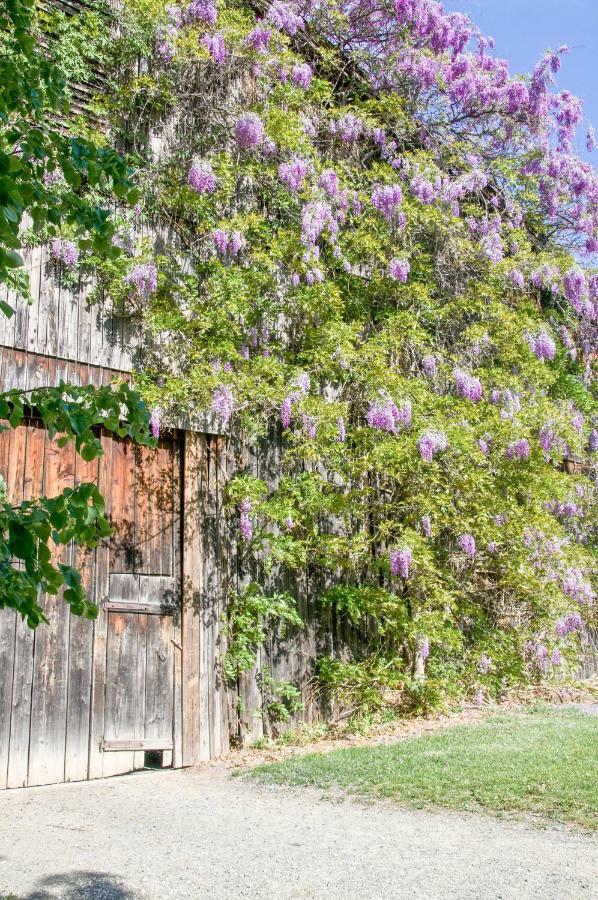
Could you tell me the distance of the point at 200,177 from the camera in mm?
6988

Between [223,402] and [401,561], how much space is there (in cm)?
200

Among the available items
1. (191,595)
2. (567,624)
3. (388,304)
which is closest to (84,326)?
(191,595)

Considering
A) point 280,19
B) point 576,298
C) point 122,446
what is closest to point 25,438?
point 122,446

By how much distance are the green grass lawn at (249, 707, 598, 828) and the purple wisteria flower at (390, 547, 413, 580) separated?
130cm

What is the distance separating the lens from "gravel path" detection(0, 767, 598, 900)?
11.1 feet

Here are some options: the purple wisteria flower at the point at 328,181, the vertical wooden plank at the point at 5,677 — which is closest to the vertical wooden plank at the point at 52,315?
the vertical wooden plank at the point at 5,677

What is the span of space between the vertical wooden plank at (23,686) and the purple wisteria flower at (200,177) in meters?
2.44

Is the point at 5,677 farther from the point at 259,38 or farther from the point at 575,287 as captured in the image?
the point at 575,287

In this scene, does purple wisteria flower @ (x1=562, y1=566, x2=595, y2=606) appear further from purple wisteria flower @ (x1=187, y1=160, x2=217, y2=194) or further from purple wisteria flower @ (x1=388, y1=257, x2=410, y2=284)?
purple wisteria flower @ (x1=187, y1=160, x2=217, y2=194)

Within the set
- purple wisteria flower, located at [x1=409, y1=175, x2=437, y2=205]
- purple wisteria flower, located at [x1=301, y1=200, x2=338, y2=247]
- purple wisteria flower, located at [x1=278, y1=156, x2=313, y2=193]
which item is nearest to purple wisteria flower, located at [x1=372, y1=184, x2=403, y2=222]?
purple wisteria flower, located at [x1=409, y1=175, x2=437, y2=205]

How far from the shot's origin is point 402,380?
7711 millimetres

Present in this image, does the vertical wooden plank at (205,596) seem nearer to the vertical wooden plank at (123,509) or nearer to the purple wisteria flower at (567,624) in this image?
the vertical wooden plank at (123,509)

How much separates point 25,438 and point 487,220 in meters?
6.09

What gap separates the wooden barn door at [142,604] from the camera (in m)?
5.94
